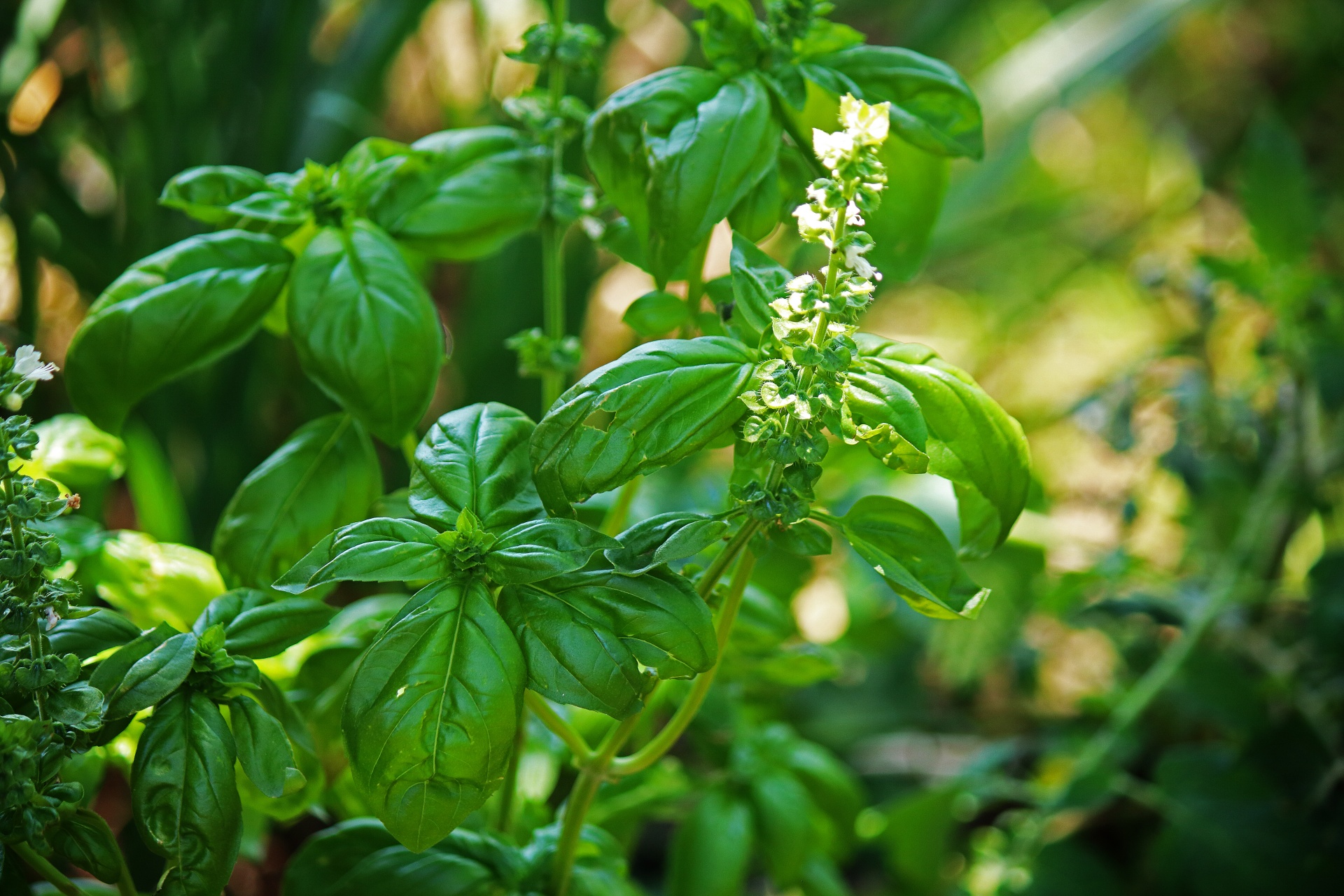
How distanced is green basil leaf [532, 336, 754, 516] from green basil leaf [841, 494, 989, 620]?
3.5 inches

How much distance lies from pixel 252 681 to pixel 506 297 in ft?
2.29

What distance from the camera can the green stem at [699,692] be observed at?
18.8 inches

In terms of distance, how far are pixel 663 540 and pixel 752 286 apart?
0.12 m

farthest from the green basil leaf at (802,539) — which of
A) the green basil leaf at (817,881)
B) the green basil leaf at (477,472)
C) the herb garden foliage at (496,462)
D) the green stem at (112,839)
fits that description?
the green basil leaf at (817,881)

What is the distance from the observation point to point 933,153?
52cm

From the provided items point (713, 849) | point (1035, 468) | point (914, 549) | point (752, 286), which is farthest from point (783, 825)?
point (1035, 468)

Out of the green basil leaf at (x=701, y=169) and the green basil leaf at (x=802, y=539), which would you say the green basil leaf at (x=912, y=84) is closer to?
the green basil leaf at (x=701, y=169)

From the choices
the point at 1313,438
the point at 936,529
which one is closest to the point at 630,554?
the point at 936,529

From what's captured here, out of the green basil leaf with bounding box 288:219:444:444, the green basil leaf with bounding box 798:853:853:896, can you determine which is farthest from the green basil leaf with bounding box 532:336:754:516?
the green basil leaf with bounding box 798:853:853:896

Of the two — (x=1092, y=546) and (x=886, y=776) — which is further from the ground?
(x=1092, y=546)

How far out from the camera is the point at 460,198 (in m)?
0.55

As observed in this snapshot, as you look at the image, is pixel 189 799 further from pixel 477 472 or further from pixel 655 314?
pixel 655 314

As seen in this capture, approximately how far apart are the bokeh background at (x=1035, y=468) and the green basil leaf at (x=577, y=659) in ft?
0.83

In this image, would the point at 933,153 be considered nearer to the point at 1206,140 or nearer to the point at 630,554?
the point at 630,554
